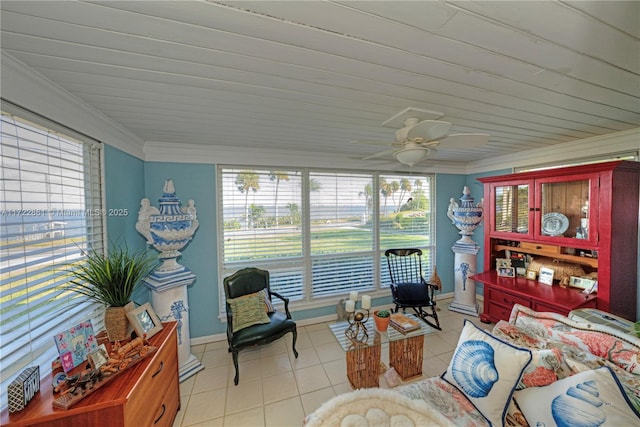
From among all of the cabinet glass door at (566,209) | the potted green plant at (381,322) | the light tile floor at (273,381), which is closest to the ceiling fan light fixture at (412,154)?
the potted green plant at (381,322)

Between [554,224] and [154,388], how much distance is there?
392 cm

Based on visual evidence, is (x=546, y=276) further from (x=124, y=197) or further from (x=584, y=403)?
(x=124, y=197)

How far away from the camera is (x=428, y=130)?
1567mm

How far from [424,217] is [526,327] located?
7.68ft

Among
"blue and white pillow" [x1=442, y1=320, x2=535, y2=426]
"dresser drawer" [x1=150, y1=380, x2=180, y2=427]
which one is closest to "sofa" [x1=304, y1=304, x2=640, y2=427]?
"blue and white pillow" [x1=442, y1=320, x2=535, y2=426]

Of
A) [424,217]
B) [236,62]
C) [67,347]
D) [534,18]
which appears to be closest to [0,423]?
[67,347]

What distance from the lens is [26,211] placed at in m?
1.26

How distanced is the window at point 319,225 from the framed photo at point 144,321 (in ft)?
4.02

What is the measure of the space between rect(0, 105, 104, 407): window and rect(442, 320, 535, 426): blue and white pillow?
2.38 metres

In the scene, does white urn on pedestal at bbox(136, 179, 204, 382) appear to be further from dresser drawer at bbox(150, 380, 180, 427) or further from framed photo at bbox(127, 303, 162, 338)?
framed photo at bbox(127, 303, 162, 338)

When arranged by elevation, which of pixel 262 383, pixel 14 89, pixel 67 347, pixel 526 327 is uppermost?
pixel 14 89

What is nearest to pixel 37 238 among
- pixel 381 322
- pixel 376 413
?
pixel 376 413

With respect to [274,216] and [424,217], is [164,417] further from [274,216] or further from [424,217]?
[424,217]

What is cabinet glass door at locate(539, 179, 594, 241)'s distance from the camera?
235cm
